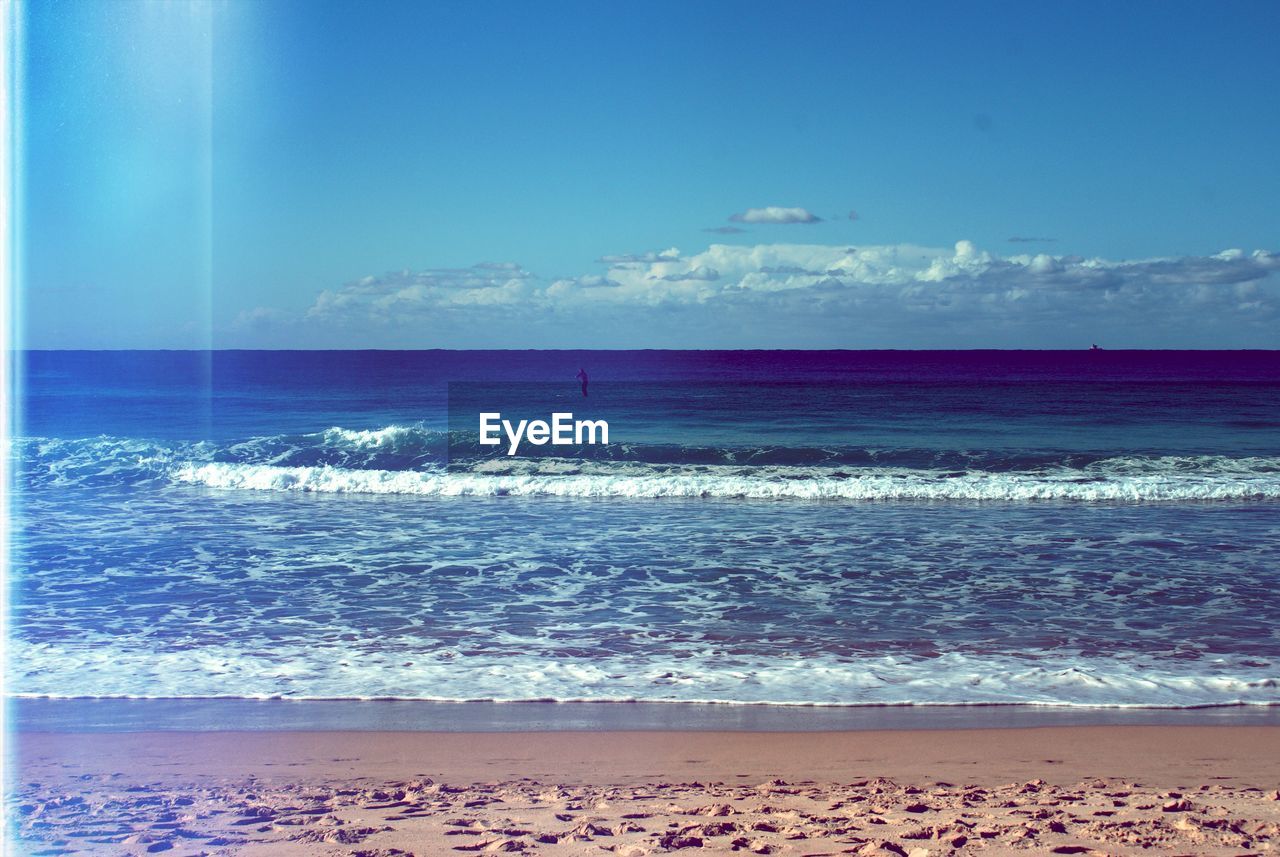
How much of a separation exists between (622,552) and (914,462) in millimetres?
12533

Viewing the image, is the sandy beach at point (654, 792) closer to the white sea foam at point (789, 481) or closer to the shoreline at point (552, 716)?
the shoreline at point (552, 716)

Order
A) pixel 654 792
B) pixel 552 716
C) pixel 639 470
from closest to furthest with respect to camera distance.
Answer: pixel 654 792, pixel 552 716, pixel 639 470

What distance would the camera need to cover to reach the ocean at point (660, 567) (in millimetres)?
7125

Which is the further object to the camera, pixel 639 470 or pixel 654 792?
pixel 639 470

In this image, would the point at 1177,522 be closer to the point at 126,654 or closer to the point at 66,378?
the point at 126,654

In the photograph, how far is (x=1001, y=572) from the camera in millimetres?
10906

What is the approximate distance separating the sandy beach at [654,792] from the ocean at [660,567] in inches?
32.2

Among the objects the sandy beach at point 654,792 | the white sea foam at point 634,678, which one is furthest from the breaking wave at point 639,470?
the sandy beach at point 654,792

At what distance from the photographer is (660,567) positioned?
1135 cm

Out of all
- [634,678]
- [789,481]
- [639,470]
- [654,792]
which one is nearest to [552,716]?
[634,678]

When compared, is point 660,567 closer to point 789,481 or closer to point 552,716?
point 552,716

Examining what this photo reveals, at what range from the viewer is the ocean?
23.4 feet

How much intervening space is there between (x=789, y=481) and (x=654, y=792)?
1456 centimetres

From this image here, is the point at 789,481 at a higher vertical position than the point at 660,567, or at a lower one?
higher
